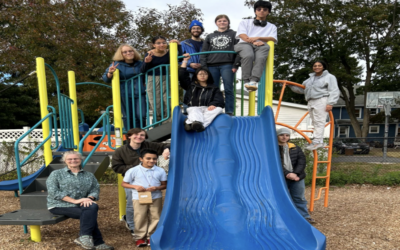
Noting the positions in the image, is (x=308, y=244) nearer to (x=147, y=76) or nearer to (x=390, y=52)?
(x=147, y=76)

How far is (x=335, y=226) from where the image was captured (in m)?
4.96

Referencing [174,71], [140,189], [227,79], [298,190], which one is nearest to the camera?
[140,189]

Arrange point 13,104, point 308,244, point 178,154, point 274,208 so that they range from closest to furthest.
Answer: point 308,244 → point 274,208 → point 178,154 → point 13,104

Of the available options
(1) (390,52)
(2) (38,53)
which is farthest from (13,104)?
(1) (390,52)

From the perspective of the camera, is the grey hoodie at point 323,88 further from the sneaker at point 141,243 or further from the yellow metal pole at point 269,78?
the sneaker at point 141,243

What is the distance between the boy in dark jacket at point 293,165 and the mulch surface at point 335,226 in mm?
786

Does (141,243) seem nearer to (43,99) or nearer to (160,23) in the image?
(43,99)

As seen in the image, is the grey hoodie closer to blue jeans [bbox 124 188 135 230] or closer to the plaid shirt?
blue jeans [bbox 124 188 135 230]

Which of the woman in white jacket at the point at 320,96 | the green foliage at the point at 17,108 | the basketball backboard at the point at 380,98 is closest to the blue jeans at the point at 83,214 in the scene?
the woman in white jacket at the point at 320,96

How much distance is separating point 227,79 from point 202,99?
22.9 inches

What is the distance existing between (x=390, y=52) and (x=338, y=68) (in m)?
3.01

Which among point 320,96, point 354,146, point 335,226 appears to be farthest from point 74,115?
point 354,146

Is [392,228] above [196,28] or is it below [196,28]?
below

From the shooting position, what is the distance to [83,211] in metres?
3.38
